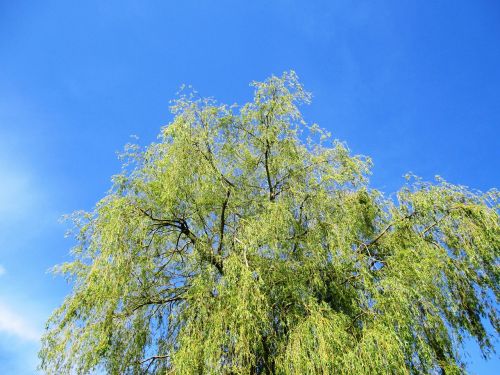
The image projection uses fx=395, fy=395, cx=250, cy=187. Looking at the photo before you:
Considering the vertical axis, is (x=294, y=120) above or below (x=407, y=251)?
above

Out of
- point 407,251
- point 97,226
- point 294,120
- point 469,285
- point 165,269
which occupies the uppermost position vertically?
point 294,120

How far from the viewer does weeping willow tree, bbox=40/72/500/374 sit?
5.62 metres

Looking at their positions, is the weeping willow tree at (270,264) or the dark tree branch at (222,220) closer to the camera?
the weeping willow tree at (270,264)

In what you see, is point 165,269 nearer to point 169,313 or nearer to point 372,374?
point 169,313

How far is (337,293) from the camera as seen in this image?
261 inches

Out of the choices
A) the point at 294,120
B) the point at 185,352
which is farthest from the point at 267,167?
the point at 185,352

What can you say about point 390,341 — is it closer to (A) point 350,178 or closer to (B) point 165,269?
(A) point 350,178

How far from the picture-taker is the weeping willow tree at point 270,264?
562cm

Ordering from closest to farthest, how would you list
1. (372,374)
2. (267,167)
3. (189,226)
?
1. (372,374)
2. (189,226)
3. (267,167)

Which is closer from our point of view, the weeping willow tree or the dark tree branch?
the weeping willow tree

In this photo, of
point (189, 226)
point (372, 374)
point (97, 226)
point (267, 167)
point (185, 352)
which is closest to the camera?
point (372, 374)

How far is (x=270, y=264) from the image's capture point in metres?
6.61

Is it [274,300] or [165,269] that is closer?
[274,300]

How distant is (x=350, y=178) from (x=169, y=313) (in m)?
4.35
